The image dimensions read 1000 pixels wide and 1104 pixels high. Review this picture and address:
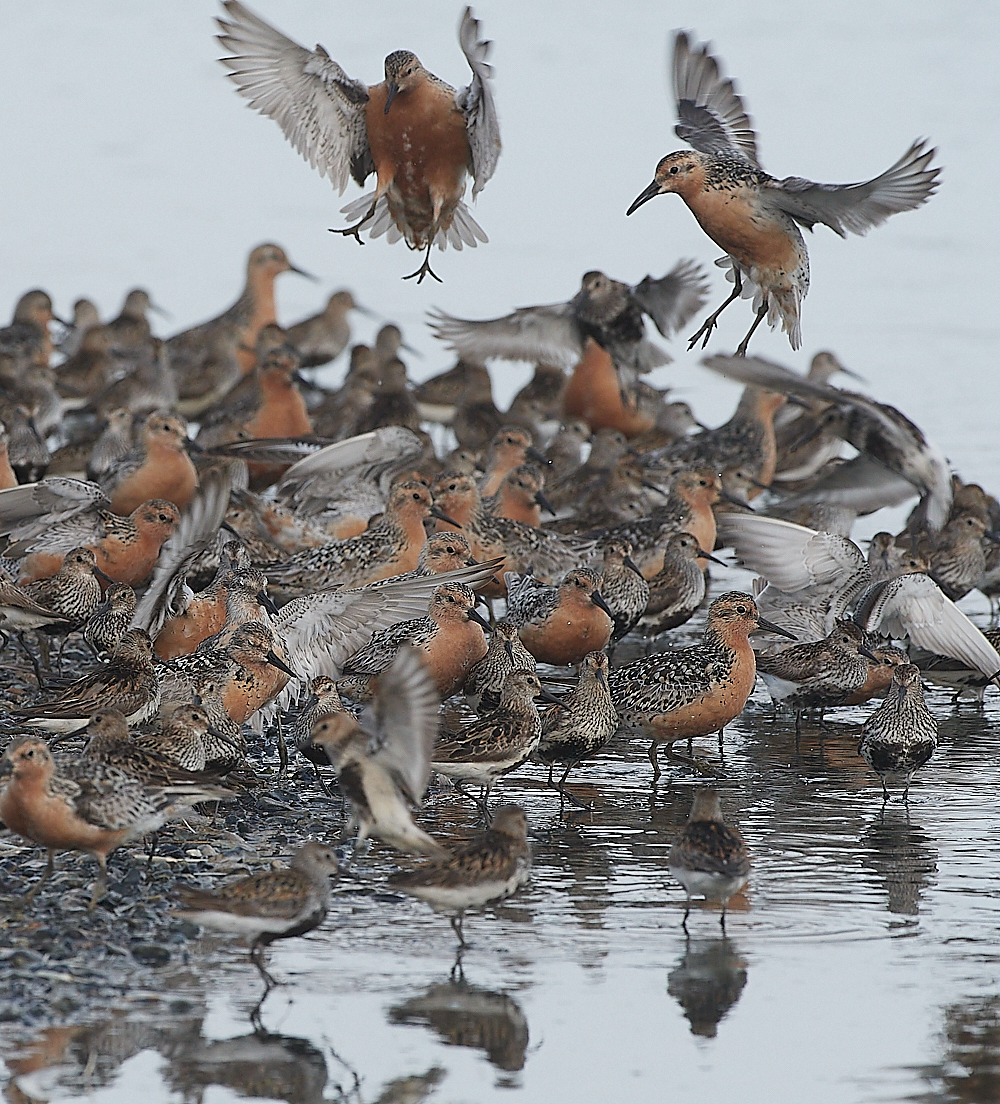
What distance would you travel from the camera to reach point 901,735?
809 centimetres

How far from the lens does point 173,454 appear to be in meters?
12.2

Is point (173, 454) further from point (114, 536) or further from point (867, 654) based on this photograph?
point (867, 654)

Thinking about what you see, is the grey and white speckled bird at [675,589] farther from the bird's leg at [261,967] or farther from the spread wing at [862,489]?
the bird's leg at [261,967]

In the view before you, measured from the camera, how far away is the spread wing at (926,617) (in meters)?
9.44

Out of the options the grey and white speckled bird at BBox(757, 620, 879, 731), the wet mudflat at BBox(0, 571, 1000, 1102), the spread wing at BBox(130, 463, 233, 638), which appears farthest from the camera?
the spread wing at BBox(130, 463, 233, 638)

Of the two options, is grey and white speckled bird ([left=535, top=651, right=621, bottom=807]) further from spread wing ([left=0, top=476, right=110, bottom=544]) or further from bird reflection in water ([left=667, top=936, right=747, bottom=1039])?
spread wing ([left=0, top=476, right=110, bottom=544])

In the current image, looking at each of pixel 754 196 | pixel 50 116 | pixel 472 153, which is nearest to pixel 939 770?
pixel 754 196

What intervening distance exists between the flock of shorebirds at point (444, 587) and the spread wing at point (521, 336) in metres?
1.25

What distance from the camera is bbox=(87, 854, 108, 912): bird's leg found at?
650 centimetres

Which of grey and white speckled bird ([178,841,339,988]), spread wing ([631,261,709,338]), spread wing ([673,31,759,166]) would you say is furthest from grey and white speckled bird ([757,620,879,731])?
spread wing ([631,261,709,338])

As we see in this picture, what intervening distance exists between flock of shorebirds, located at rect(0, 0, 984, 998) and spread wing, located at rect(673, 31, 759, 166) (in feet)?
0.05

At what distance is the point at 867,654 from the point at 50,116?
981 inches

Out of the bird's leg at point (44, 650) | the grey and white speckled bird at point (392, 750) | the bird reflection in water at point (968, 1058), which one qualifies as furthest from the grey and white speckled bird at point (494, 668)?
the bird reflection in water at point (968, 1058)

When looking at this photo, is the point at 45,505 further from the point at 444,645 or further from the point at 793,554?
the point at 793,554
